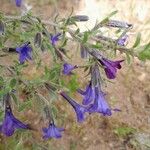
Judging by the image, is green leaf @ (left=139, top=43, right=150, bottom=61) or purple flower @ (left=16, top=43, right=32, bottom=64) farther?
purple flower @ (left=16, top=43, right=32, bottom=64)

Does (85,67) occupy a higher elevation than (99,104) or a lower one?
higher

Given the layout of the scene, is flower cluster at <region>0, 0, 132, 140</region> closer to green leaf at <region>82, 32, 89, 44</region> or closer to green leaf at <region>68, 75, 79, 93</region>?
green leaf at <region>82, 32, 89, 44</region>

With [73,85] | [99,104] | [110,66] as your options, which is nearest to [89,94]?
[99,104]

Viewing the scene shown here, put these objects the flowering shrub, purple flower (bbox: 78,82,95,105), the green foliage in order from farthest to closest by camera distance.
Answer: the green foliage, purple flower (bbox: 78,82,95,105), the flowering shrub

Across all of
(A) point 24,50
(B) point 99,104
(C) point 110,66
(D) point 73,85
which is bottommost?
(D) point 73,85

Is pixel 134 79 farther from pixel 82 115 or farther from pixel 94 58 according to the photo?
pixel 94 58

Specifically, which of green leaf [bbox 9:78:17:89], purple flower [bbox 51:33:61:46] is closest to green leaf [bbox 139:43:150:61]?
purple flower [bbox 51:33:61:46]

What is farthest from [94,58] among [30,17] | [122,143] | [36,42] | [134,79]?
[134,79]

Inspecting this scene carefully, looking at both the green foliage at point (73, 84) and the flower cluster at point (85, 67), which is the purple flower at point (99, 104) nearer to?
the flower cluster at point (85, 67)

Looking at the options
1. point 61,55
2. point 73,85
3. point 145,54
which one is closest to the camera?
point 145,54

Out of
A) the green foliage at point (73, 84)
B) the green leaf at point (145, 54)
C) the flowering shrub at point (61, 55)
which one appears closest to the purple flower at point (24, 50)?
the flowering shrub at point (61, 55)

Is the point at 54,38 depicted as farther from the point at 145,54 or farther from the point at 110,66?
the point at 145,54

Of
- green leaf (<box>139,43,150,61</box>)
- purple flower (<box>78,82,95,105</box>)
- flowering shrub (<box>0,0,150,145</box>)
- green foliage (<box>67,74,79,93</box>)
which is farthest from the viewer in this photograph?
green foliage (<box>67,74,79,93</box>)
